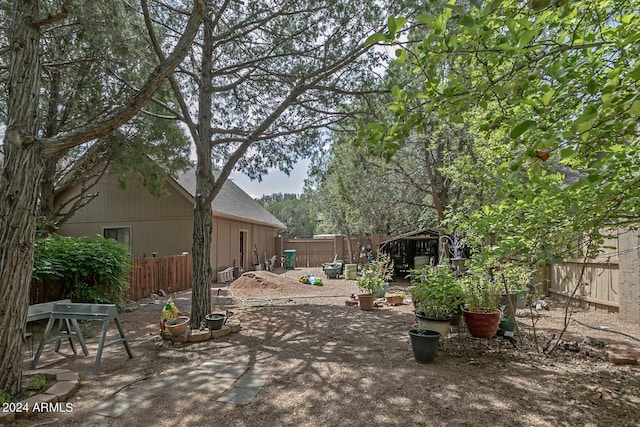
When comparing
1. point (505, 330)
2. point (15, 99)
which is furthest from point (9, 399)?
point (505, 330)

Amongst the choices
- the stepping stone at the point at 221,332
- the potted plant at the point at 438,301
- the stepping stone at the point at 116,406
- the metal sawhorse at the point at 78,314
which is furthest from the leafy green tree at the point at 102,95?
the potted plant at the point at 438,301

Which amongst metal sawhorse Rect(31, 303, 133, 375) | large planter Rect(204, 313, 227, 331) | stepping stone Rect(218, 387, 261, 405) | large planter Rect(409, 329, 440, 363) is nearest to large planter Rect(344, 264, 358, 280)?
large planter Rect(204, 313, 227, 331)

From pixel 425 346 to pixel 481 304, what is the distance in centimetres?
133

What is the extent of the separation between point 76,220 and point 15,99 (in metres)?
14.4

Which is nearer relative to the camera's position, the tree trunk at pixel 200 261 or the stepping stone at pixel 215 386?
the stepping stone at pixel 215 386

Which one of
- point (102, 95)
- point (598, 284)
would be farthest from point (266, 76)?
point (598, 284)

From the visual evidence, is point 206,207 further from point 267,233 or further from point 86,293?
point 267,233

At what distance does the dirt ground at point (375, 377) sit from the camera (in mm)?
2953

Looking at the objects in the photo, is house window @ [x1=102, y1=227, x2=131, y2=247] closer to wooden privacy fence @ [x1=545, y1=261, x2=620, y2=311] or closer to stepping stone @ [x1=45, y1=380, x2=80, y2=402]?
stepping stone @ [x1=45, y1=380, x2=80, y2=402]

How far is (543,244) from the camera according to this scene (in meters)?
2.93

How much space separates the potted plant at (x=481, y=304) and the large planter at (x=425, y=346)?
34.8 inches

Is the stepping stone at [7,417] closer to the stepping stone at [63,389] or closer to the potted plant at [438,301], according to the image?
the stepping stone at [63,389]

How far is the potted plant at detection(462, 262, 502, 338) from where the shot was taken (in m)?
4.75

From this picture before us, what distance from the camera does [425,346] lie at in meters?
4.23
